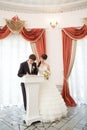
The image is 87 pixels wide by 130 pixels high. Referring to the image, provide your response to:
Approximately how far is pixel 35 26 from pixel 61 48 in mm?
1096

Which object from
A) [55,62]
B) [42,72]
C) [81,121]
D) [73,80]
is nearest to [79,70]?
[73,80]

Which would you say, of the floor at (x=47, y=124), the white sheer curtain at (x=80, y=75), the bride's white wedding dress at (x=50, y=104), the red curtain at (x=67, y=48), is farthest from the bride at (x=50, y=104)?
the white sheer curtain at (x=80, y=75)

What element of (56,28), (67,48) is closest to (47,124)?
(67,48)

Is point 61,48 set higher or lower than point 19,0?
lower

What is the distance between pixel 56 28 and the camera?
5.32 meters

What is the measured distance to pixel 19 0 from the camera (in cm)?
476

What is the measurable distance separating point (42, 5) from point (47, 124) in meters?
3.51

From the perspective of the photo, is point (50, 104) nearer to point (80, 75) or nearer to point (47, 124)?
point (47, 124)

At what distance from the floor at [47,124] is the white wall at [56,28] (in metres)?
1.50

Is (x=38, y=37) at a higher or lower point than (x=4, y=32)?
lower

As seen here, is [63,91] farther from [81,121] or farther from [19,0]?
[19,0]

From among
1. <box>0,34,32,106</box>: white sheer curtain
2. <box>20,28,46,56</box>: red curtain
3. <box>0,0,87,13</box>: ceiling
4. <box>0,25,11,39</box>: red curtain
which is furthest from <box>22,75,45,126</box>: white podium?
<box>0,0,87,13</box>: ceiling

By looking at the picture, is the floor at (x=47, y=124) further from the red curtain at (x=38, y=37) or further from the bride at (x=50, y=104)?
the red curtain at (x=38, y=37)

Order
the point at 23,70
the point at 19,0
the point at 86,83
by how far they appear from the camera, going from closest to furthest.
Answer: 1. the point at 23,70
2. the point at 19,0
3. the point at 86,83
